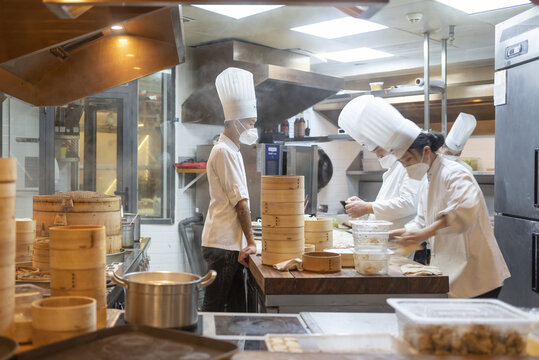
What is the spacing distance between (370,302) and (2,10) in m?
1.77

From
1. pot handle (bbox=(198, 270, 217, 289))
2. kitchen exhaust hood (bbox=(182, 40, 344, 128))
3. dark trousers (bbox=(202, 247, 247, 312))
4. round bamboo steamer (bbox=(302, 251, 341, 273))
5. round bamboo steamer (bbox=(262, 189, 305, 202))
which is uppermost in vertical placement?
kitchen exhaust hood (bbox=(182, 40, 344, 128))

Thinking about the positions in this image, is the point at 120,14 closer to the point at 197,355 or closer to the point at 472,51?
the point at 197,355

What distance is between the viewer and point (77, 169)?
5344 mm

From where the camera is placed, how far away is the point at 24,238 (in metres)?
2.15

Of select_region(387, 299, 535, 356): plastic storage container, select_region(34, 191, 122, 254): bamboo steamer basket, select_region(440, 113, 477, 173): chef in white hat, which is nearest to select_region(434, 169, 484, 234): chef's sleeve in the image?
select_region(387, 299, 535, 356): plastic storage container

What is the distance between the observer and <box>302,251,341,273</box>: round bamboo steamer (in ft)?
7.59

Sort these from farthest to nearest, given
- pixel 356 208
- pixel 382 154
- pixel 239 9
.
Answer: pixel 239 9 → pixel 382 154 → pixel 356 208

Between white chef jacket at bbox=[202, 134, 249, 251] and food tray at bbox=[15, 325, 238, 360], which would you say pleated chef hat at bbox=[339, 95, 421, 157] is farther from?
food tray at bbox=[15, 325, 238, 360]

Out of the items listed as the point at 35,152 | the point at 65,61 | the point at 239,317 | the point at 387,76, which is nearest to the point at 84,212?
the point at 65,61

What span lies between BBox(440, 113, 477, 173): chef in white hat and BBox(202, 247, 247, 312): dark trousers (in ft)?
9.93

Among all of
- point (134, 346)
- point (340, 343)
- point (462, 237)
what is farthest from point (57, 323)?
point (462, 237)

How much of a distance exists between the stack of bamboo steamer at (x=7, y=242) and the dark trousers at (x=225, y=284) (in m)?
2.17

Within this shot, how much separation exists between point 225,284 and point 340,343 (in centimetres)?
209

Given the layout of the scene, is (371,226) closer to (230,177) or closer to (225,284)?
(230,177)
